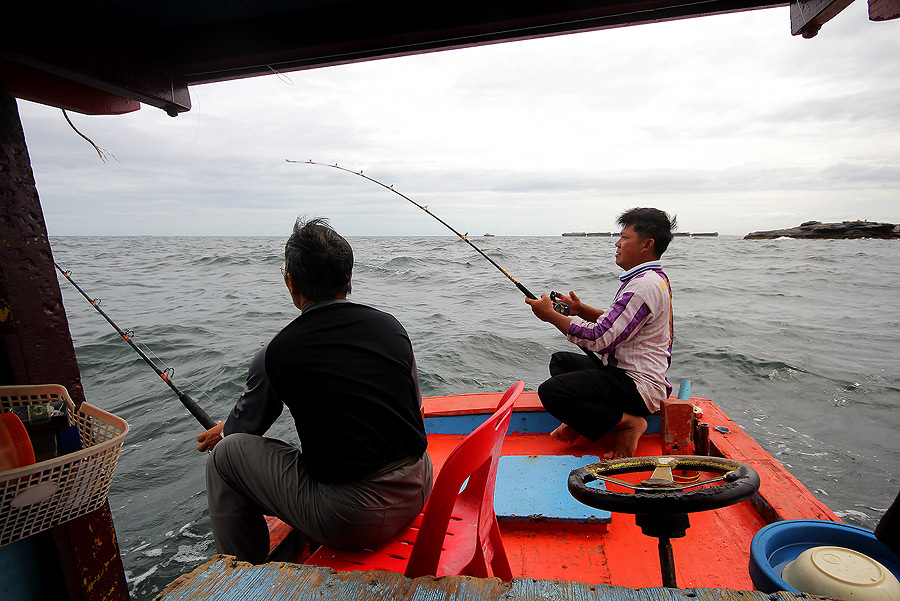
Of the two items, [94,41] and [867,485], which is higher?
[94,41]

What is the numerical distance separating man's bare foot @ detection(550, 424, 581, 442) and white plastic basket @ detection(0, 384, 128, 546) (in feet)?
8.75

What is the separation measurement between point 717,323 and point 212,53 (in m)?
11.7

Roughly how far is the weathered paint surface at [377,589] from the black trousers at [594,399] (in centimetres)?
199

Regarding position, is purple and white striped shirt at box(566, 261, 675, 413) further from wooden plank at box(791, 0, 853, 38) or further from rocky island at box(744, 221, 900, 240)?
rocky island at box(744, 221, 900, 240)

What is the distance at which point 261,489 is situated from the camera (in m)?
2.05

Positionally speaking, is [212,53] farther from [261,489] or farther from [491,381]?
[491,381]

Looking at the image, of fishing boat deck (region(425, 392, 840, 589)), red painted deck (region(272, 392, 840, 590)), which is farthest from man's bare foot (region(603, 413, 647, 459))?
red painted deck (region(272, 392, 840, 590))

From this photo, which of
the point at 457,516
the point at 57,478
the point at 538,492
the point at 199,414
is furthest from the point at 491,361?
the point at 57,478

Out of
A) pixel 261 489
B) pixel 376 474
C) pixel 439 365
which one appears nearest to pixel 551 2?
pixel 376 474

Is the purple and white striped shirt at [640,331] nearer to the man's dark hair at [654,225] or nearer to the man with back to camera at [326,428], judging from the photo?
the man's dark hair at [654,225]

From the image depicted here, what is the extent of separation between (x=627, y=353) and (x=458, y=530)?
1730mm

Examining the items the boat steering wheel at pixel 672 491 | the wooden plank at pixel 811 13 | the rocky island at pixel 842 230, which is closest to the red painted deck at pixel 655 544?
the boat steering wheel at pixel 672 491

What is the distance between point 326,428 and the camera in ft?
6.15

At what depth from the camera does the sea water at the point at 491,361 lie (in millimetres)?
4523
